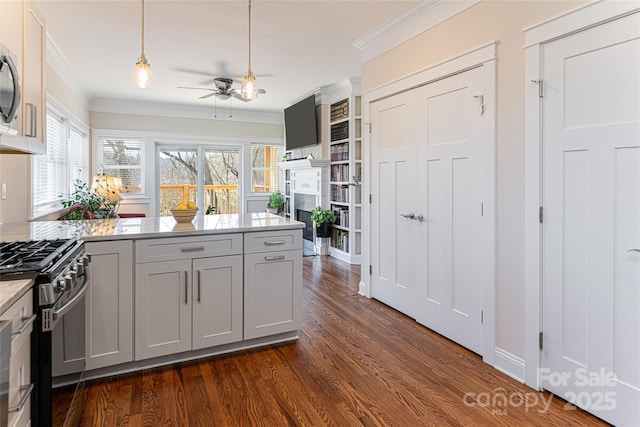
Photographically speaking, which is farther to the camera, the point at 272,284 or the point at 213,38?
the point at 213,38

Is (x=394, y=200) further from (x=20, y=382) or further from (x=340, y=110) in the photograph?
(x=20, y=382)

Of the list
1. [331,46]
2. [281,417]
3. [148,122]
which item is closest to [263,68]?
[331,46]

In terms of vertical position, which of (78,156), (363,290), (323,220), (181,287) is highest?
(78,156)

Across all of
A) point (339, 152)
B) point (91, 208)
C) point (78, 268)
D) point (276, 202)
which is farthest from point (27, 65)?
point (276, 202)

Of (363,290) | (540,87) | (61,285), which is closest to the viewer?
(61,285)

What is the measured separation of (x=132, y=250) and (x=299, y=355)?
1.33m

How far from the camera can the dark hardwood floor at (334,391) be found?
196cm

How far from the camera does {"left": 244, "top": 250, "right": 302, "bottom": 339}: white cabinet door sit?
2.70m

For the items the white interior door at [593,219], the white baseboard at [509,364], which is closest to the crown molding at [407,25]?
the white interior door at [593,219]

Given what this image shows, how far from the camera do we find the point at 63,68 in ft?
15.4

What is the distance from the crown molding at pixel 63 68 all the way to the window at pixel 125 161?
94cm

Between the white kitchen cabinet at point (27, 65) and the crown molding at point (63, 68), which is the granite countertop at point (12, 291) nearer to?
the white kitchen cabinet at point (27, 65)

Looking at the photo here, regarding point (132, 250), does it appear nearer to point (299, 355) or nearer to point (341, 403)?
point (299, 355)

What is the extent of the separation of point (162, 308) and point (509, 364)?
2256mm
